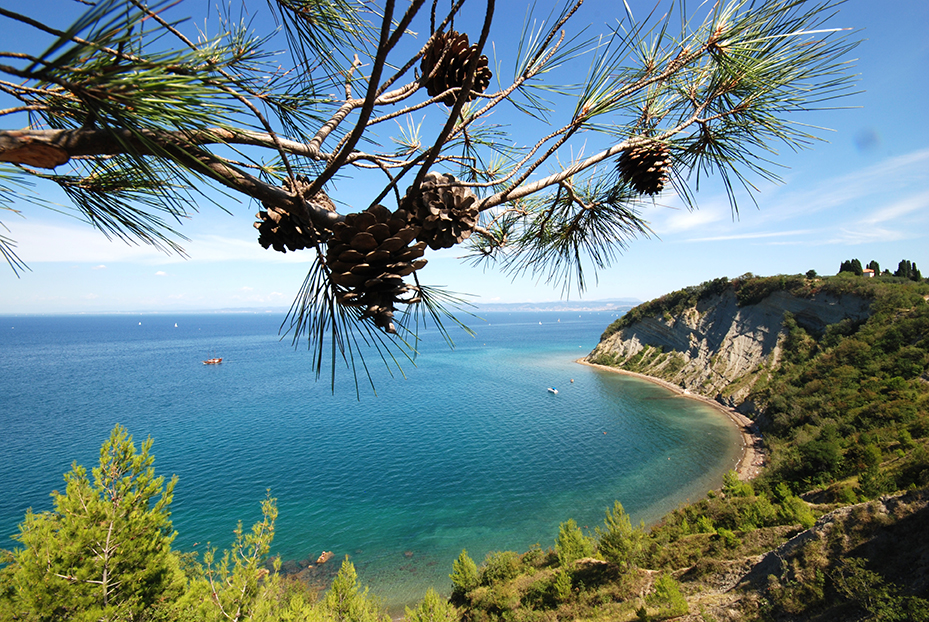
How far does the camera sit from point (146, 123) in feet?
2.55

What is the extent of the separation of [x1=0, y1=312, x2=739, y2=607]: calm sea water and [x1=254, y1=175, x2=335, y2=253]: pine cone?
16.8 meters

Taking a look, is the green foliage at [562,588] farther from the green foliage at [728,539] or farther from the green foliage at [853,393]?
the green foliage at [853,393]

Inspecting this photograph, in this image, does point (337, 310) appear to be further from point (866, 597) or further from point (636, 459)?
point (636, 459)

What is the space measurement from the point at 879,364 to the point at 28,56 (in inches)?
1239

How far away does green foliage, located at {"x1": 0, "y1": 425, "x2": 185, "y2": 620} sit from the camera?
602 centimetres

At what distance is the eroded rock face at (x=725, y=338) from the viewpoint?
2939cm

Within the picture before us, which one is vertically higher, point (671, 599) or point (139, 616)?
point (139, 616)

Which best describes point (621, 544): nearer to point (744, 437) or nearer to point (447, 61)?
point (447, 61)

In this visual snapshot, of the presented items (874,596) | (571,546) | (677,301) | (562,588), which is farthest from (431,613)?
(677,301)

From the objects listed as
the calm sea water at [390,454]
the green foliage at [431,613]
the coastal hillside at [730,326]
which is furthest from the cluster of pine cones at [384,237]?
the coastal hillside at [730,326]

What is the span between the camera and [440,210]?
3.49ft

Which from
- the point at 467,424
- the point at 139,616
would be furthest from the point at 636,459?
the point at 139,616

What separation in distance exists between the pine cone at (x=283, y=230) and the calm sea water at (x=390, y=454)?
16.8 meters

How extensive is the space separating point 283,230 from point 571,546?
1609cm
